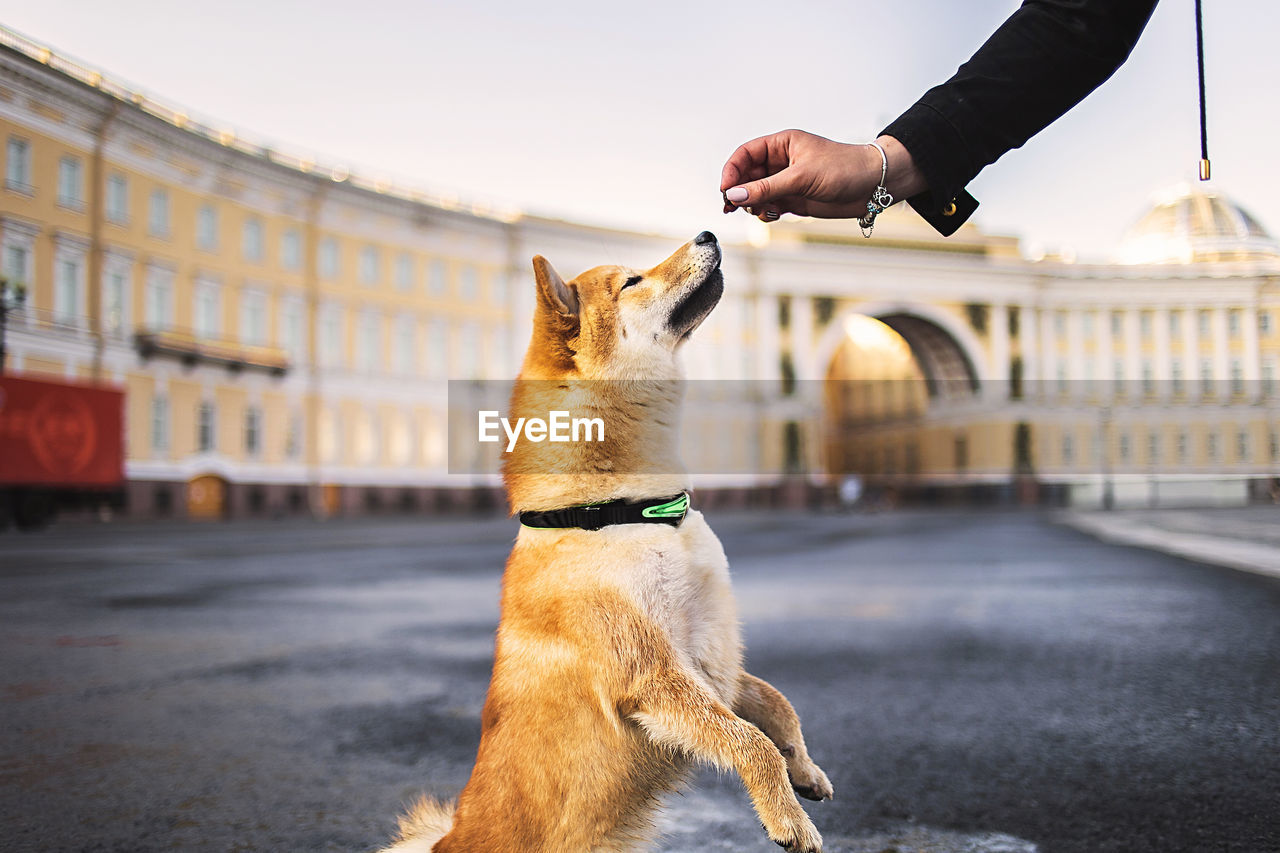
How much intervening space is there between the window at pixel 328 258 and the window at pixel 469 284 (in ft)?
21.7

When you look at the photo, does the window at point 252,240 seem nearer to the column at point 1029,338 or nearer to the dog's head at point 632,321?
the dog's head at point 632,321

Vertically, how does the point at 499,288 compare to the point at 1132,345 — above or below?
above

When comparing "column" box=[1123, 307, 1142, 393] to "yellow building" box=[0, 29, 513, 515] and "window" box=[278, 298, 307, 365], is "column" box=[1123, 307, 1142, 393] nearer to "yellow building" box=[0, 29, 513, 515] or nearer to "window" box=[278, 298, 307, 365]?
"yellow building" box=[0, 29, 513, 515]

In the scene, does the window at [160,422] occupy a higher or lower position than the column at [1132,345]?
lower

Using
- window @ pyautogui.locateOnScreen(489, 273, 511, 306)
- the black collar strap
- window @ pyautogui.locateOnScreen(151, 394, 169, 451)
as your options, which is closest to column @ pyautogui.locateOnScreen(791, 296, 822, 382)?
window @ pyautogui.locateOnScreen(489, 273, 511, 306)

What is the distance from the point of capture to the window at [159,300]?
34.8 m

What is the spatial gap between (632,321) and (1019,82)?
0.96m

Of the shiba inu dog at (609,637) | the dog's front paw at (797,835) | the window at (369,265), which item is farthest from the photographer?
the window at (369,265)

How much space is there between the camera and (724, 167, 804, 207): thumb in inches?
61.9

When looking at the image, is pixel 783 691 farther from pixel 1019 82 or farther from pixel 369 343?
pixel 369 343

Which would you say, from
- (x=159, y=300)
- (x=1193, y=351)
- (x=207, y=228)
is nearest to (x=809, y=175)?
(x=1193, y=351)

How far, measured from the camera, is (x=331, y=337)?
141ft

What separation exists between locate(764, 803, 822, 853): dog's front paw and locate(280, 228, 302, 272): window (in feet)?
138

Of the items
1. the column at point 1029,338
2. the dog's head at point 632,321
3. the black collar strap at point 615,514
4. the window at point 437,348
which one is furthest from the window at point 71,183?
the column at point 1029,338
